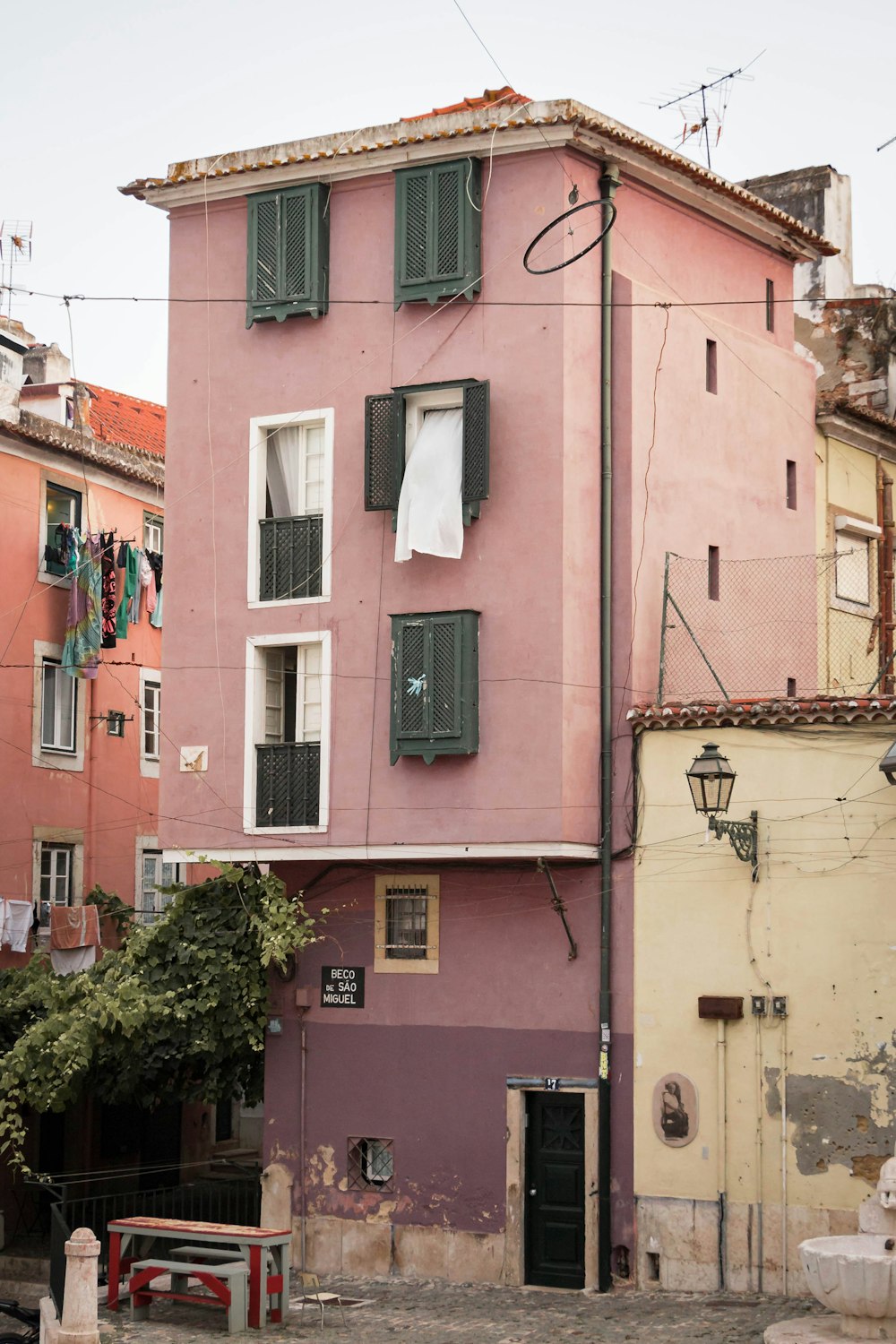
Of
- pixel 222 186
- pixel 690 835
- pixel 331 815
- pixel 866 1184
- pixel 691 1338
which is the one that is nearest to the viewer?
pixel 691 1338

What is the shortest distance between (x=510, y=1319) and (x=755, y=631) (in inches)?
354

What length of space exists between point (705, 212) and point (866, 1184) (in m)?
12.3

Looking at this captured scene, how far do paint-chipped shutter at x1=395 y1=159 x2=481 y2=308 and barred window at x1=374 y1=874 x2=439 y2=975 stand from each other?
6920 mm

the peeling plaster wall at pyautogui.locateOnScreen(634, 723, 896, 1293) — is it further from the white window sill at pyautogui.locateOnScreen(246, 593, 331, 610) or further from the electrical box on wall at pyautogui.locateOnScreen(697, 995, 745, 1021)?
the white window sill at pyautogui.locateOnScreen(246, 593, 331, 610)

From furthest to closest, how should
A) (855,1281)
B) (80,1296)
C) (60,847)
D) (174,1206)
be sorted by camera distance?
(60,847), (174,1206), (80,1296), (855,1281)

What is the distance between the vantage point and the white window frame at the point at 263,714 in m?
23.2

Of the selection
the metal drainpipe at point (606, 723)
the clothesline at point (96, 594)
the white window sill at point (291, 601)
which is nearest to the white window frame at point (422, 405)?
the metal drainpipe at point (606, 723)

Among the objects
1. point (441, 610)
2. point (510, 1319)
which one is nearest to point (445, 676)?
point (441, 610)

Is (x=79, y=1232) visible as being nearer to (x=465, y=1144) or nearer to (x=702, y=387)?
(x=465, y=1144)

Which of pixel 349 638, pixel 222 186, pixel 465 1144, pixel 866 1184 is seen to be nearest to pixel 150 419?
pixel 222 186

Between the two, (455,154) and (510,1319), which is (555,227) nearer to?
(455,154)

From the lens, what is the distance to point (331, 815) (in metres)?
23.0

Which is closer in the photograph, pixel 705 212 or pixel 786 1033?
pixel 786 1033

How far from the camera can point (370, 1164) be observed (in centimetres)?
2306
